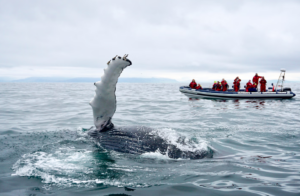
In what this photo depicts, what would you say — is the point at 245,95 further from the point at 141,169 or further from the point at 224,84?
the point at 141,169

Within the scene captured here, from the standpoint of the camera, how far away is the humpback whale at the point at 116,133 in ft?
17.5

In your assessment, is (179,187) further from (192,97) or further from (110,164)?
(192,97)

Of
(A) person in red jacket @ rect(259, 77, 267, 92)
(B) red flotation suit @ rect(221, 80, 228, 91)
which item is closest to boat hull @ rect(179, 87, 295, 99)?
(A) person in red jacket @ rect(259, 77, 267, 92)

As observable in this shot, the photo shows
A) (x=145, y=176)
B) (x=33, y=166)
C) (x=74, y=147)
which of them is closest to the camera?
(x=145, y=176)

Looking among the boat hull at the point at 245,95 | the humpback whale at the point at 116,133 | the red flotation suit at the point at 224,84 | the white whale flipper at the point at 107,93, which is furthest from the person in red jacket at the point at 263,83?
the white whale flipper at the point at 107,93

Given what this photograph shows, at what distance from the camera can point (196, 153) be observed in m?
5.65

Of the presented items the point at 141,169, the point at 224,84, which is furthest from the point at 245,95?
the point at 141,169

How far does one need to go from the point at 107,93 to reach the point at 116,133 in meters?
1.12

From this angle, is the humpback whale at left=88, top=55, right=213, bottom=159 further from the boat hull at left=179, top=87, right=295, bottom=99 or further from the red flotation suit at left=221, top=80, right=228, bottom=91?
the red flotation suit at left=221, top=80, right=228, bottom=91

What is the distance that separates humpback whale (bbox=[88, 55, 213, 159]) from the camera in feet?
17.5

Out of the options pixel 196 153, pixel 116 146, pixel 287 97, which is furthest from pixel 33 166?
pixel 287 97

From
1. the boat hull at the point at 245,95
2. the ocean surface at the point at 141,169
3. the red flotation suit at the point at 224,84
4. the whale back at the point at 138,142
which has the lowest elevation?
the ocean surface at the point at 141,169

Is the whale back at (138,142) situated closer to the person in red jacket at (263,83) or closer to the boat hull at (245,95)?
the boat hull at (245,95)

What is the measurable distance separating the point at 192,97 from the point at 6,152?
23.7 meters
